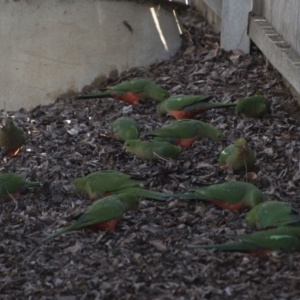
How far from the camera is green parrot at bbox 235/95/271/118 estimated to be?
609 cm

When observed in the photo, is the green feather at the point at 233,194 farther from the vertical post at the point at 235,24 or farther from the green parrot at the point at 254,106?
the vertical post at the point at 235,24

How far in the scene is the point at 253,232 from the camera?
13.8ft

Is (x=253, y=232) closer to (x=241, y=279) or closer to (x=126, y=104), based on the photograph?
(x=241, y=279)

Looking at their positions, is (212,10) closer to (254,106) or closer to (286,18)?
(286,18)

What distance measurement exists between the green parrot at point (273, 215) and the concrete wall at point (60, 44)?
12.5 ft

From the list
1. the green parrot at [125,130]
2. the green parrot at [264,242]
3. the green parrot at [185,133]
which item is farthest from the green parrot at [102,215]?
the green parrot at [125,130]

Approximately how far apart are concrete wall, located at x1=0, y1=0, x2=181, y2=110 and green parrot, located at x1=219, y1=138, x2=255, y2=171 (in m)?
2.84

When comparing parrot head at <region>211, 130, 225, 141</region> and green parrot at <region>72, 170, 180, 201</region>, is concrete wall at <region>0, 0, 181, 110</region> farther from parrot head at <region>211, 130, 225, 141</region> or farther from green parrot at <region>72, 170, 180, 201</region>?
green parrot at <region>72, 170, 180, 201</region>

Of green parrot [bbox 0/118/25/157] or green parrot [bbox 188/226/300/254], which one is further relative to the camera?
green parrot [bbox 0/118/25/157]

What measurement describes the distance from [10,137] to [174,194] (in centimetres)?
176

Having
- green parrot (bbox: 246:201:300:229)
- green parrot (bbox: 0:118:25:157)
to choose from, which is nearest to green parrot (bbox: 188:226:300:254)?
green parrot (bbox: 246:201:300:229)

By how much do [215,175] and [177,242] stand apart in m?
1.04

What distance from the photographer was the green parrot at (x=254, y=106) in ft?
20.0

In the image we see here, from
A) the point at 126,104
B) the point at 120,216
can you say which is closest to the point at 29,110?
the point at 126,104
